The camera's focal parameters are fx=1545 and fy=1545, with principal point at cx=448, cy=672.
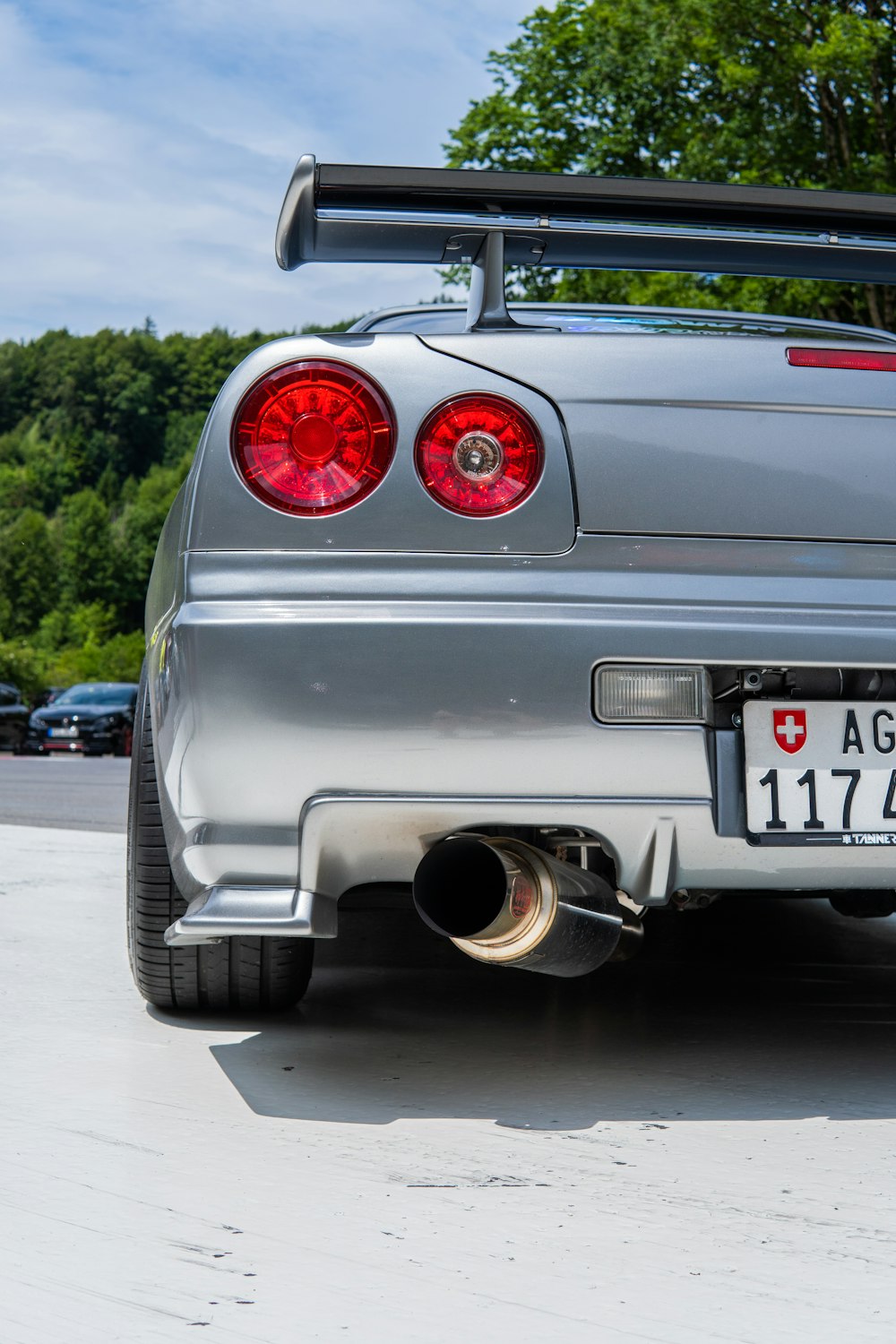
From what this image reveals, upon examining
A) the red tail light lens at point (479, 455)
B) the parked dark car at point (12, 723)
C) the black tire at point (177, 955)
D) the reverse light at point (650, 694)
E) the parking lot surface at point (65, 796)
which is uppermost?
the red tail light lens at point (479, 455)

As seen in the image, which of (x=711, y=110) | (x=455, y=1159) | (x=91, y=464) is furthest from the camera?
(x=91, y=464)

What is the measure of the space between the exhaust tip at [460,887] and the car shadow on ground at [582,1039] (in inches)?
12.2

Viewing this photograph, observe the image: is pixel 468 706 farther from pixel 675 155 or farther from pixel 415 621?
pixel 675 155

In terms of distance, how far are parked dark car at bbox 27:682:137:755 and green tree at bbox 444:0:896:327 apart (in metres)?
10.0

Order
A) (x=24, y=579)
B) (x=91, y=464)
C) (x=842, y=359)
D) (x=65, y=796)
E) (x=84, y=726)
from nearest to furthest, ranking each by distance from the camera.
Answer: (x=842, y=359) → (x=65, y=796) → (x=84, y=726) → (x=24, y=579) → (x=91, y=464)

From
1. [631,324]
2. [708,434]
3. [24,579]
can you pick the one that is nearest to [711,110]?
[631,324]

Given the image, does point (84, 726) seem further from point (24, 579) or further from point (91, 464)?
point (91, 464)

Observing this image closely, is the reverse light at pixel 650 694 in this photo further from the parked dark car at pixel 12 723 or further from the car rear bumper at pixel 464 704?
the parked dark car at pixel 12 723

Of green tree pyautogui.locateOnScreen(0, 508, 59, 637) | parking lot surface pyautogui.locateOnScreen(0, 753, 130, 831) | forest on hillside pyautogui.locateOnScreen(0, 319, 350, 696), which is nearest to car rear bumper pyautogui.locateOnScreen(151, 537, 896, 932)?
parking lot surface pyautogui.locateOnScreen(0, 753, 130, 831)

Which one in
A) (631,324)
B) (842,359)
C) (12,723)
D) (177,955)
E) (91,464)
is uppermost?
(91,464)

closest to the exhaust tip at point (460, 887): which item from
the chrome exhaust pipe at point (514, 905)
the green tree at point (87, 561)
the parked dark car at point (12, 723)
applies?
the chrome exhaust pipe at point (514, 905)

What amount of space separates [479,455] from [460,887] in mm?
685

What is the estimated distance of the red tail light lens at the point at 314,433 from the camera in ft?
7.89

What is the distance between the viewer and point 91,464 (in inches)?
4825
